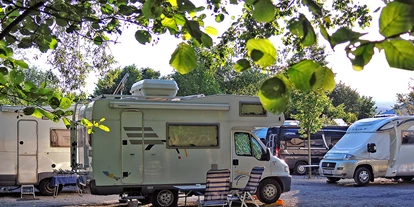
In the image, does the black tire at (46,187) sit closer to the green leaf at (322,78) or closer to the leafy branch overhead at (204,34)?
the leafy branch overhead at (204,34)

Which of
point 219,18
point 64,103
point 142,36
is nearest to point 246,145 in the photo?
point 219,18

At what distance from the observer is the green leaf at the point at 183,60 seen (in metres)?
2.06

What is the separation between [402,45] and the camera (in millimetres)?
1431

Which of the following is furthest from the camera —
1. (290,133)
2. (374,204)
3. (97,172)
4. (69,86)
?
(290,133)

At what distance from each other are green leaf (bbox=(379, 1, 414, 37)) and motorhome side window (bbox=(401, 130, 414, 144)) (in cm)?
1677

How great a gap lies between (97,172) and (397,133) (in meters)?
10.9

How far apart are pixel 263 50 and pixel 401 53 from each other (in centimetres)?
43

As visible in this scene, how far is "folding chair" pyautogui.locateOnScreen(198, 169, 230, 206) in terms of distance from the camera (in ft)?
32.7

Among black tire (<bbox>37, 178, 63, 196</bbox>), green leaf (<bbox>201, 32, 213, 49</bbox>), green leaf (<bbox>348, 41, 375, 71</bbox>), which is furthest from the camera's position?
black tire (<bbox>37, 178, 63, 196</bbox>)

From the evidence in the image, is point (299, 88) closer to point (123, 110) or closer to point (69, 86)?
point (123, 110)

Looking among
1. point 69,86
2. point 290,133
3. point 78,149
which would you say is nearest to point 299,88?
point 78,149

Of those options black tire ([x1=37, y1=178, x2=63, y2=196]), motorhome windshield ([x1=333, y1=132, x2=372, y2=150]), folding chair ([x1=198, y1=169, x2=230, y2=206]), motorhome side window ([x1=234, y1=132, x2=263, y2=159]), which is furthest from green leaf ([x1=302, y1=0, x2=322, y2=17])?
motorhome windshield ([x1=333, y1=132, x2=372, y2=150])

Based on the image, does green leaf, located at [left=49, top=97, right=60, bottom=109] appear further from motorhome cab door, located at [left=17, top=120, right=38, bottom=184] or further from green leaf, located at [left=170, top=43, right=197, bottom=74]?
motorhome cab door, located at [left=17, top=120, right=38, bottom=184]

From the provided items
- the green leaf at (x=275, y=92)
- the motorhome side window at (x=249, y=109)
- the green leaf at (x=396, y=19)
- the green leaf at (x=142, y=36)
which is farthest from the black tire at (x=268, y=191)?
the green leaf at (x=396, y=19)
